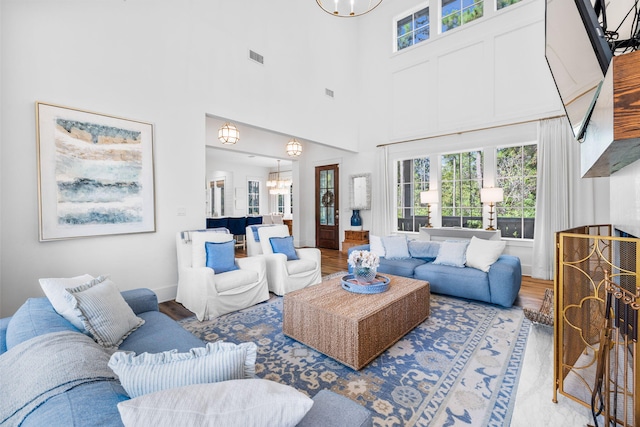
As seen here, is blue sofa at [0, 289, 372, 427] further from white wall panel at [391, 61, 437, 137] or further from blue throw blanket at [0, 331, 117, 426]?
white wall panel at [391, 61, 437, 137]

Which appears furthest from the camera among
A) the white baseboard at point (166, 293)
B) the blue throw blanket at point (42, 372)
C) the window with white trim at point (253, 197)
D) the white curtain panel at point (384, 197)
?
the window with white trim at point (253, 197)

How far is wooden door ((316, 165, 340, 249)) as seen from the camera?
7379mm

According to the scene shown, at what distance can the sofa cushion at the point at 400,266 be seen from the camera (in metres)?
3.83

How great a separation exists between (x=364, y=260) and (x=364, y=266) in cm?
6

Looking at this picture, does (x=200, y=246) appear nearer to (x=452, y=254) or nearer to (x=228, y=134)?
(x=228, y=134)

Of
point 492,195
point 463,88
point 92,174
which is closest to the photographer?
point 92,174

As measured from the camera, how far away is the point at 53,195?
276 centimetres

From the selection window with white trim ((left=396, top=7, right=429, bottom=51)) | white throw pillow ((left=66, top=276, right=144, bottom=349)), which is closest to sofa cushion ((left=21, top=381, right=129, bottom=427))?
white throw pillow ((left=66, top=276, right=144, bottom=349))

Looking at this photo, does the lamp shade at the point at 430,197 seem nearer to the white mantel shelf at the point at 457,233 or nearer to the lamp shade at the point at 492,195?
the white mantel shelf at the point at 457,233

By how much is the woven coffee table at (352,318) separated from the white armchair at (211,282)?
0.87 metres

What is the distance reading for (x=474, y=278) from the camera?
11.0ft

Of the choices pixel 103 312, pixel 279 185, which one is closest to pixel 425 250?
pixel 103 312

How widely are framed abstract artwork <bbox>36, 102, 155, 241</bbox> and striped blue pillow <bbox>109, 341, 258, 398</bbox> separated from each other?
9.02 feet

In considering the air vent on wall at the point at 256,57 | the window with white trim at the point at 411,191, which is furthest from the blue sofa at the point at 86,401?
the window with white trim at the point at 411,191
